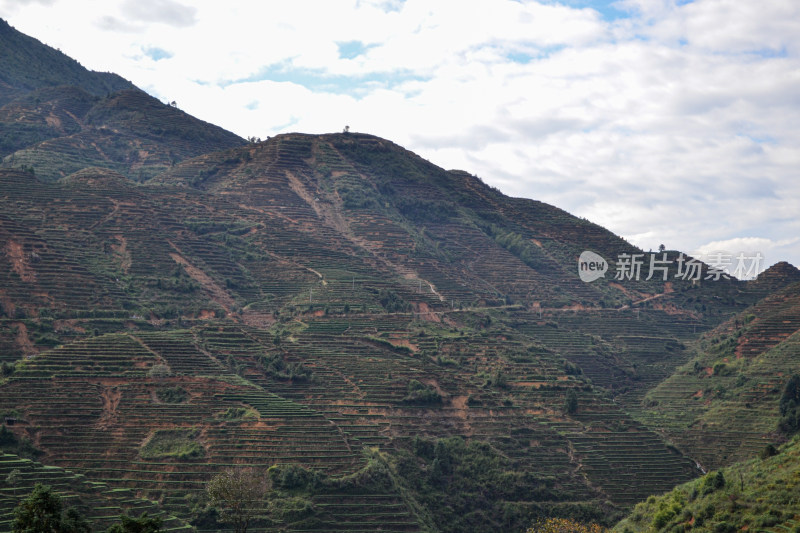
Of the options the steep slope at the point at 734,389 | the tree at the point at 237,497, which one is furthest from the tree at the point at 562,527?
the tree at the point at 237,497

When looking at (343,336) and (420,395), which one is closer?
(420,395)

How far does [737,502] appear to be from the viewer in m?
31.5

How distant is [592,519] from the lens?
44375 millimetres

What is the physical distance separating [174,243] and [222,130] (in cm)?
6004

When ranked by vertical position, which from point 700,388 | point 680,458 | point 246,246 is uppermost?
point 246,246

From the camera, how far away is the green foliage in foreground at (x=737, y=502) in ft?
95.9

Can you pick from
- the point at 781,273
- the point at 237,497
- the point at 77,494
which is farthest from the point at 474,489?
the point at 781,273

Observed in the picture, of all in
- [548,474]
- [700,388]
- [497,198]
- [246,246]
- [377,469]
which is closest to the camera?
[377,469]

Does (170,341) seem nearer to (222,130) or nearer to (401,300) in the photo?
(401,300)

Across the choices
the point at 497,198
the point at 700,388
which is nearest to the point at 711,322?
the point at 700,388

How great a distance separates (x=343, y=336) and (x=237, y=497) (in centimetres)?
2528

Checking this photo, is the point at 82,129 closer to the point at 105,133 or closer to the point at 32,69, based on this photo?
the point at 105,133

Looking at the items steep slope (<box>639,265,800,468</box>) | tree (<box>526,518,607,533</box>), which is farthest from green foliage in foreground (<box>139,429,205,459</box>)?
steep slope (<box>639,265,800,468</box>)

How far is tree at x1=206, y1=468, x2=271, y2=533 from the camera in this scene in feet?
107
